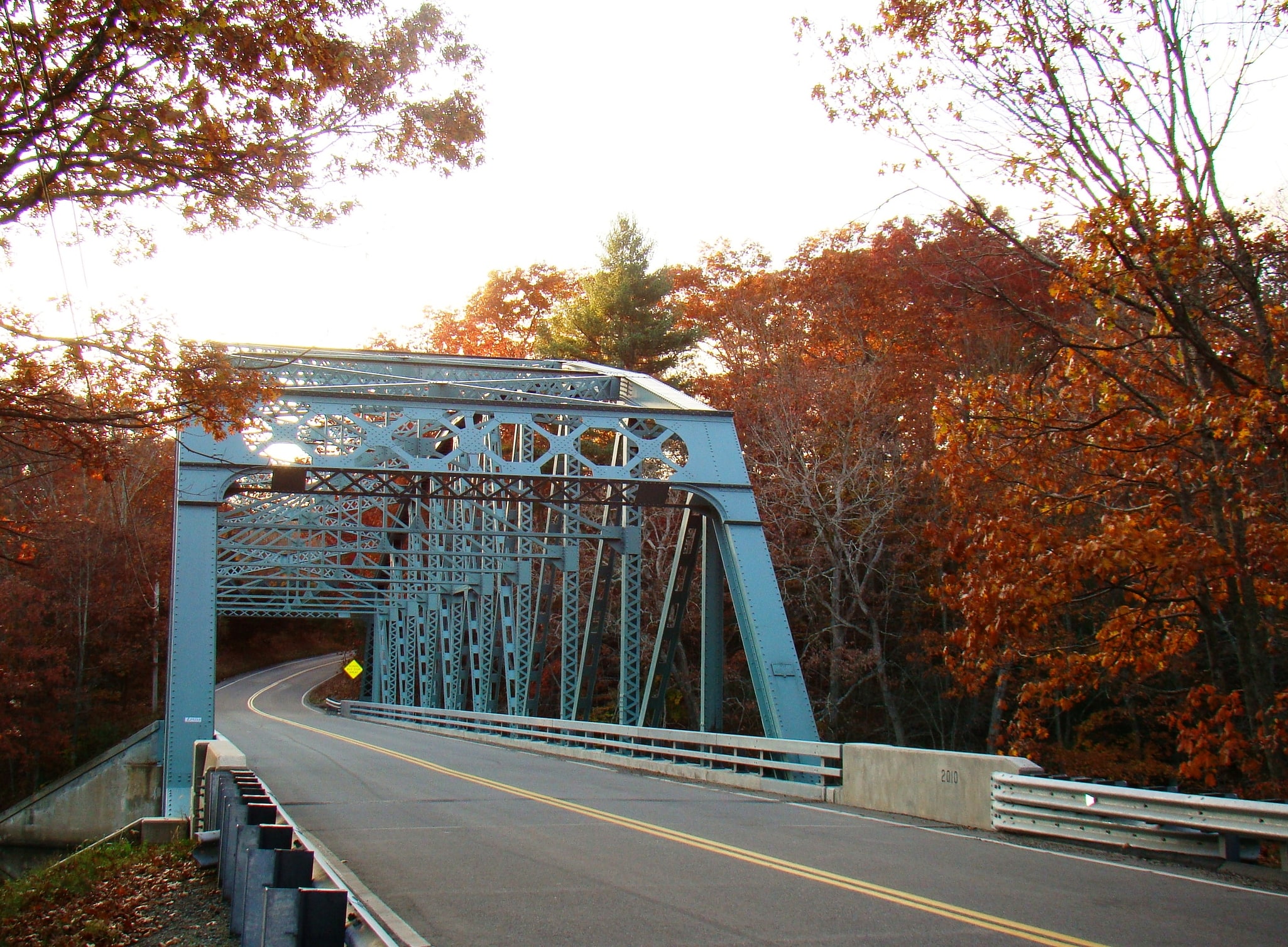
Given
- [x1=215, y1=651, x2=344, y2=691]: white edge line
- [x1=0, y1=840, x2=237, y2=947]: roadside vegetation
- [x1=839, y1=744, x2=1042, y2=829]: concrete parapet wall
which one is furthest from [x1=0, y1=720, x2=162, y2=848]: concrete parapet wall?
[x1=215, y1=651, x2=344, y2=691]: white edge line

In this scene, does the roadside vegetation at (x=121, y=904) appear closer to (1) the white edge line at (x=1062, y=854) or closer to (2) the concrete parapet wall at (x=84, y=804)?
(1) the white edge line at (x=1062, y=854)

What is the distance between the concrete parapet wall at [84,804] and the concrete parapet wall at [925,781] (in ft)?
56.9

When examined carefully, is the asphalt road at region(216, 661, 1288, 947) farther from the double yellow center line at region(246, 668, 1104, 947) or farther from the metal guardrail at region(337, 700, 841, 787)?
the metal guardrail at region(337, 700, 841, 787)

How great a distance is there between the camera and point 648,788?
14453mm

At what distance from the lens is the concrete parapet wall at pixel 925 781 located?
10.2 metres

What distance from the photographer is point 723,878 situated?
24.5ft

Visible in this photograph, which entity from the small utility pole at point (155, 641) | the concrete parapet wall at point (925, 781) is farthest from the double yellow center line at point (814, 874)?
the small utility pole at point (155, 641)

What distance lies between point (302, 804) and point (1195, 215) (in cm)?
1036

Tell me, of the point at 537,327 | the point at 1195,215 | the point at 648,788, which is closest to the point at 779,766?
the point at 648,788

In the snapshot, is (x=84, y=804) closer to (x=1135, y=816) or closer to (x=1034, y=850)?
(x=1034, y=850)

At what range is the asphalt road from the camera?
19.4ft

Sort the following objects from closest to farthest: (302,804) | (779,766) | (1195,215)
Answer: (1195,215)
(302,804)
(779,766)

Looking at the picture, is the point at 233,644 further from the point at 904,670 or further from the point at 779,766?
the point at 779,766

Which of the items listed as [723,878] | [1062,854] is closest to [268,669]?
[1062,854]
